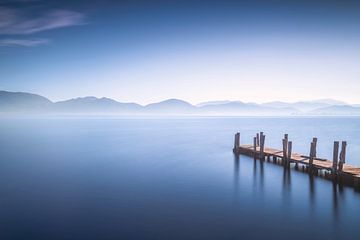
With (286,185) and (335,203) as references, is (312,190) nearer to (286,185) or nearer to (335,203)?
(286,185)

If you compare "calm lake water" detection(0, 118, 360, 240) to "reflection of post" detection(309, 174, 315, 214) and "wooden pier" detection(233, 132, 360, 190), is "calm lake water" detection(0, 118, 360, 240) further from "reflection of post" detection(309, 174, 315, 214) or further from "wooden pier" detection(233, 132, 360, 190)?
"wooden pier" detection(233, 132, 360, 190)

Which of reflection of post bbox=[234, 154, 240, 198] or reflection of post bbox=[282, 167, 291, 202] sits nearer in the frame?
reflection of post bbox=[282, 167, 291, 202]

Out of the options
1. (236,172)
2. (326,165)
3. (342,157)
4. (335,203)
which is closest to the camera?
(335,203)

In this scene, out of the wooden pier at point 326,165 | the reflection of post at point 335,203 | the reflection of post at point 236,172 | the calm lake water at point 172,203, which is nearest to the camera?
the calm lake water at point 172,203

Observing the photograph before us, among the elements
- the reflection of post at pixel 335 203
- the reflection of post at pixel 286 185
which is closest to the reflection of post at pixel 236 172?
the reflection of post at pixel 286 185

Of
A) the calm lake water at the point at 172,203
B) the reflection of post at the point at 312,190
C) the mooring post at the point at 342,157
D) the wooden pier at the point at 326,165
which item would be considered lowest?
the calm lake water at the point at 172,203

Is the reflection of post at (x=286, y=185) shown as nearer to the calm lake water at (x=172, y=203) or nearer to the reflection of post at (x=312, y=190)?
the calm lake water at (x=172, y=203)

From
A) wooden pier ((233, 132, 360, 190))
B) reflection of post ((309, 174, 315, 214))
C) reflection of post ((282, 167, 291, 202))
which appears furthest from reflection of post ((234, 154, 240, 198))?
reflection of post ((309, 174, 315, 214))

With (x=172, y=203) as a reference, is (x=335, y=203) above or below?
above

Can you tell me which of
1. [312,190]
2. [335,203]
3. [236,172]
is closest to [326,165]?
[312,190]

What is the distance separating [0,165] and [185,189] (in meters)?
23.6

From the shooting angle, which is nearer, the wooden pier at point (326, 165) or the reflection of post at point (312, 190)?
the reflection of post at point (312, 190)

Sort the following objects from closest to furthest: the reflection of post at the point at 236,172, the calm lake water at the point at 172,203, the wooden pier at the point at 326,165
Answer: the calm lake water at the point at 172,203 < the wooden pier at the point at 326,165 < the reflection of post at the point at 236,172

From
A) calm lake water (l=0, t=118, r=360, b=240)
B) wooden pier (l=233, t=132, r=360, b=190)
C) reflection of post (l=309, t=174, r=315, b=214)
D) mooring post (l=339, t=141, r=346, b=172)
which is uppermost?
mooring post (l=339, t=141, r=346, b=172)
